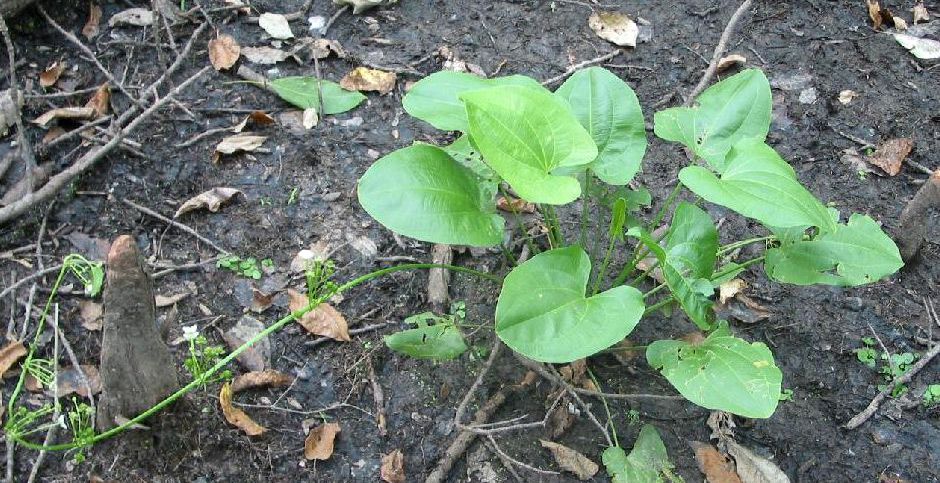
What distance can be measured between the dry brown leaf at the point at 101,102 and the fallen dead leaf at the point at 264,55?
577 mm

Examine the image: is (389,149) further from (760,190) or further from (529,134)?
(760,190)

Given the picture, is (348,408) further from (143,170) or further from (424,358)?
(143,170)

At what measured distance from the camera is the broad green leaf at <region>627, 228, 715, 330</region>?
6.17ft

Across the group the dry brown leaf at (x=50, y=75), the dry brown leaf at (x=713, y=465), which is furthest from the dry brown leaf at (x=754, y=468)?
the dry brown leaf at (x=50, y=75)

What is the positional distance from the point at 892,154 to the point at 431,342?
2059mm

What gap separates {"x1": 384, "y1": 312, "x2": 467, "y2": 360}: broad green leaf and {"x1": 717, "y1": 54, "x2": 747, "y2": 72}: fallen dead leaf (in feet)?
6.32

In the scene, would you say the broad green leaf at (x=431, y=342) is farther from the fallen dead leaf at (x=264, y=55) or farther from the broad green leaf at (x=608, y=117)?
the fallen dead leaf at (x=264, y=55)

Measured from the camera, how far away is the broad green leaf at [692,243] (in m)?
1.98

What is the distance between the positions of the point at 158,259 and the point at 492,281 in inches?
43.1

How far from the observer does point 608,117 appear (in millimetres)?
2205

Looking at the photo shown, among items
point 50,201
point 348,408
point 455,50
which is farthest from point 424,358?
point 455,50

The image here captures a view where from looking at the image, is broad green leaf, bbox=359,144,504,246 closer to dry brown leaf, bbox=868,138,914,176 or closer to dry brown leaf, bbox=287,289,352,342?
dry brown leaf, bbox=287,289,352,342

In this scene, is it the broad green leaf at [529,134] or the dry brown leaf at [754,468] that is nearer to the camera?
the broad green leaf at [529,134]

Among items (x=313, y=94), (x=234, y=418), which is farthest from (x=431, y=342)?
(x=313, y=94)
